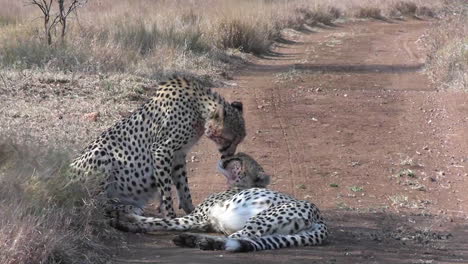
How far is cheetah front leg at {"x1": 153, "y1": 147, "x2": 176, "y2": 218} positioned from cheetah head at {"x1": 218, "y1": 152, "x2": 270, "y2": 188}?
51 cm

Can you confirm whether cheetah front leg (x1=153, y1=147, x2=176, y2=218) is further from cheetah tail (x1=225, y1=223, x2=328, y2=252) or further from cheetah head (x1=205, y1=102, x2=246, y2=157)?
cheetah tail (x1=225, y1=223, x2=328, y2=252)

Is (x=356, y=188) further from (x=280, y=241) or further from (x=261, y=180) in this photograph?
(x=280, y=241)

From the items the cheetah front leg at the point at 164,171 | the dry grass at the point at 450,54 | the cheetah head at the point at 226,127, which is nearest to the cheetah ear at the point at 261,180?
the cheetah head at the point at 226,127

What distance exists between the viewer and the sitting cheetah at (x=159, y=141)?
628 centimetres

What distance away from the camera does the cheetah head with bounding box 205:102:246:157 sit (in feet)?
20.9

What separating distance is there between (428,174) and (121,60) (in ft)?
20.6

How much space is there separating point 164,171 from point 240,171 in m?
0.69

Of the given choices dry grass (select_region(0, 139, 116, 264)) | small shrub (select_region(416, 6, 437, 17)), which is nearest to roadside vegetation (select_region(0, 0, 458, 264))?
dry grass (select_region(0, 139, 116, 264))

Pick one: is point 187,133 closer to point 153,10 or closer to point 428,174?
point 428,174

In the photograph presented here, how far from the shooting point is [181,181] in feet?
21.6

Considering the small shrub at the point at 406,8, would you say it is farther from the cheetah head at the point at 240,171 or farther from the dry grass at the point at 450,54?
the cheetah head at the point at 240,171

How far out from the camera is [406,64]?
1816cm

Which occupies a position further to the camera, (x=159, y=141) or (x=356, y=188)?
(x=356, y=188)

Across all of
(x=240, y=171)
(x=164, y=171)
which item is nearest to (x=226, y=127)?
(x=240, y=171)
